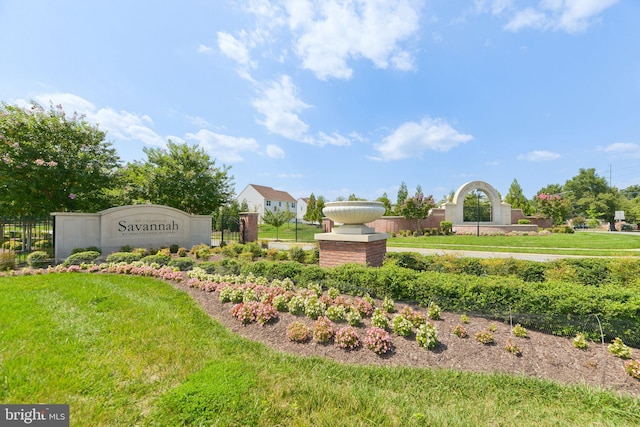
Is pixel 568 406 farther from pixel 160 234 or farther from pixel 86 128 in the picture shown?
pixel 86 128

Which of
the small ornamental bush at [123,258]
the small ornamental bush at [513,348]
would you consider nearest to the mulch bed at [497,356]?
the small ornamental bush at [513,348]

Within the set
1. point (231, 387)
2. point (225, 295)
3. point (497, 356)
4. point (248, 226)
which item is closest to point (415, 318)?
point (497, 356)

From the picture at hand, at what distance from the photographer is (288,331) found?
358 cm

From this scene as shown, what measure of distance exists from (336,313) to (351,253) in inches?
81.9

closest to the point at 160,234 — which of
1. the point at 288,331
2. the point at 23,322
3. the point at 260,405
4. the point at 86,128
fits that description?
the point at 86,128

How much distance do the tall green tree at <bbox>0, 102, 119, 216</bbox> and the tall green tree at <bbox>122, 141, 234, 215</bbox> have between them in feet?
6.24

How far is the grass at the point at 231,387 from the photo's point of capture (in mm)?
2104

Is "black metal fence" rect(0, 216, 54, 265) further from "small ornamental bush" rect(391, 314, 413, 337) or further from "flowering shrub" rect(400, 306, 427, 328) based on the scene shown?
"flowering shrub" rect(400, 306, 427, 328)

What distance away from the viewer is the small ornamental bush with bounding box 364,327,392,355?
10.5 feet

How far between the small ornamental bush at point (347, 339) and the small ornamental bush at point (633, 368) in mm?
2920

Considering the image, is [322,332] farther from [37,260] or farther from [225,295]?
[37,260]

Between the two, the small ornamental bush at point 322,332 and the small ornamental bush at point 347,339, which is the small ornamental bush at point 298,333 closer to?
the small ornamental bush at point 322,332

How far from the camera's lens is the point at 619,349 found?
3029mm

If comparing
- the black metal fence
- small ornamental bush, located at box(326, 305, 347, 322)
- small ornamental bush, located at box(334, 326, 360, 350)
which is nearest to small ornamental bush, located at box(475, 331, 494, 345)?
small ornamental bush, located at box(334, 326, 360, 350)
